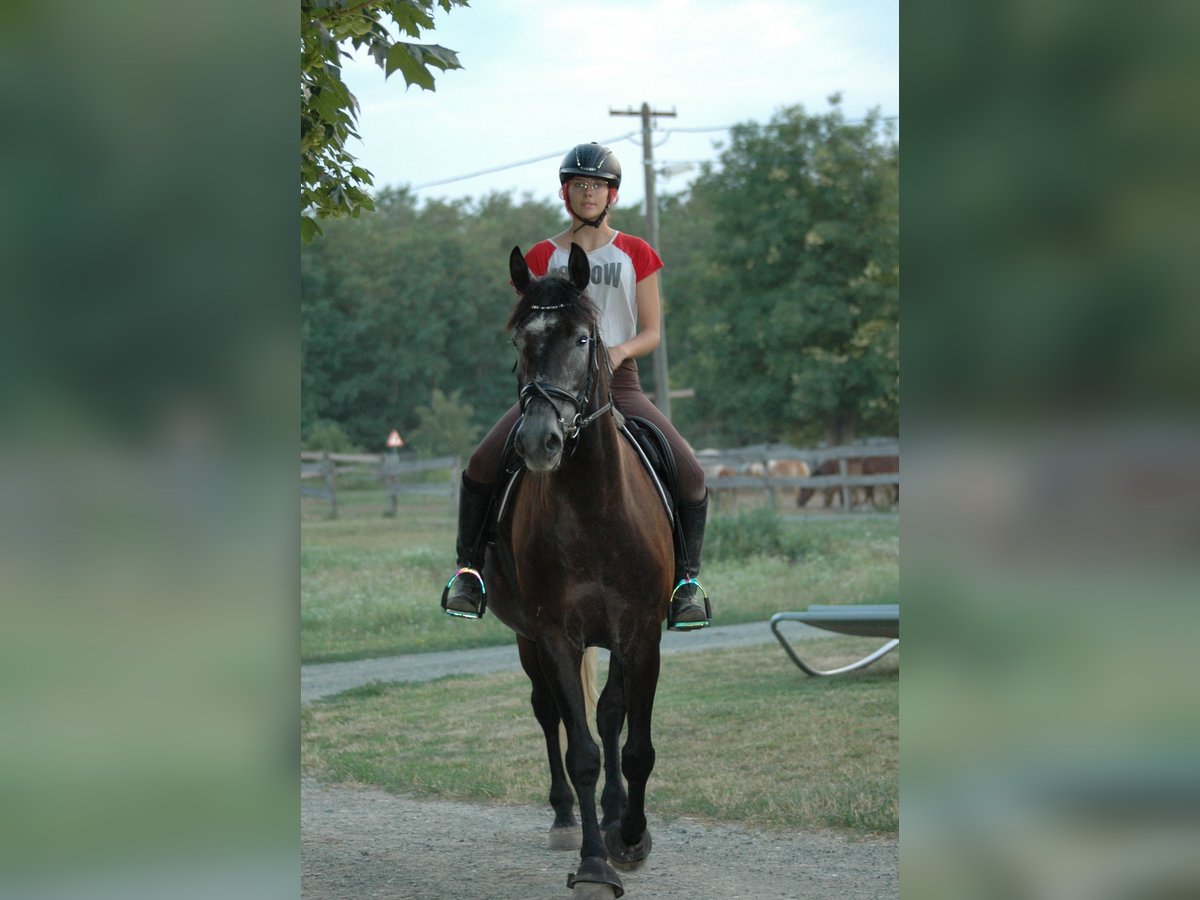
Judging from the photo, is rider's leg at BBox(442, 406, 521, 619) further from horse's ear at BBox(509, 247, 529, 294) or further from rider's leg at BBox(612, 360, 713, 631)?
horse's ear at BBox(509, 247, 529, 294)

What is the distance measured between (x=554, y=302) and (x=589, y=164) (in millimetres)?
969

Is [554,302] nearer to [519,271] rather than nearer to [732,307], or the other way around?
[519,271]

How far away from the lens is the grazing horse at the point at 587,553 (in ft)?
15.9

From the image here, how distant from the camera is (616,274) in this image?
5.70 m

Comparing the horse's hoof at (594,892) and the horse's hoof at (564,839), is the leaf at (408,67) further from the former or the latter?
the horse's hoof at (564,839)

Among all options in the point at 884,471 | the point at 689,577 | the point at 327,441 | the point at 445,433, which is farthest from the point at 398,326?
the point at 689,577

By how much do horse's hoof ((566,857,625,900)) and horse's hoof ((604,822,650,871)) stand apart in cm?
50

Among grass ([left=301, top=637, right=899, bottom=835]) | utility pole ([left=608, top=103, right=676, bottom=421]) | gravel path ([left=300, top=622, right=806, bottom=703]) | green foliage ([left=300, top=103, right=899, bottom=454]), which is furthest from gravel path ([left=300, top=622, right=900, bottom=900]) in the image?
green foliage ([left=300, top=103, right=899, bottom=454])
